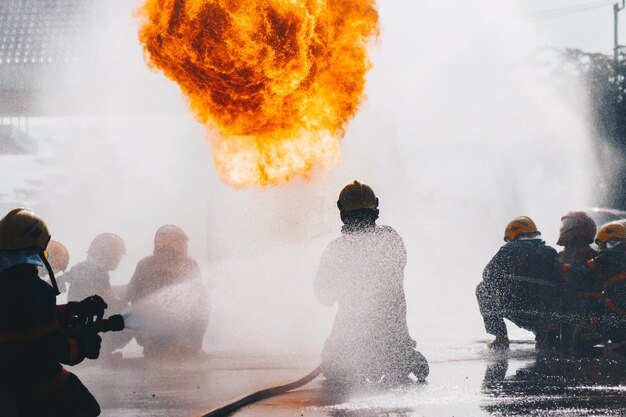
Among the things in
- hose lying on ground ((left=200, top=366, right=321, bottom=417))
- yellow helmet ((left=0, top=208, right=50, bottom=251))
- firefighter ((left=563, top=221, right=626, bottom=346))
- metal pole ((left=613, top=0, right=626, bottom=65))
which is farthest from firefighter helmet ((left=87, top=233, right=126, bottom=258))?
metal pole ((left=613, top=0, right=626, bottom=65))

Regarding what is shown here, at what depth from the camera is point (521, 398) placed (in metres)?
5.89

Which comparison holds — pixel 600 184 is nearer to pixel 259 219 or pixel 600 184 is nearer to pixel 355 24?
pixel 259 219

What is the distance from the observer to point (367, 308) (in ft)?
21.7

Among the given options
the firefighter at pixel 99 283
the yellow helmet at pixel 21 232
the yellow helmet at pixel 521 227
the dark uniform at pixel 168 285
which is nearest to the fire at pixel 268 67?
the dark uniform at pixel 168 285

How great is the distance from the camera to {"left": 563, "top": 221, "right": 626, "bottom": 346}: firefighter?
8852 millimetres

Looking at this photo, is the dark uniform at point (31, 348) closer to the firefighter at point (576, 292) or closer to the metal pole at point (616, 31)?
the firefighter at point (576, 292)

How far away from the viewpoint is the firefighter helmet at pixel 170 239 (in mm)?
9617

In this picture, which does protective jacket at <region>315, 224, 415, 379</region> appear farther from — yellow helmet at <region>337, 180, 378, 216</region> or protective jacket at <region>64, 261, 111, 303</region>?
protective jacket at <region>64, 261, 111, 303</region>

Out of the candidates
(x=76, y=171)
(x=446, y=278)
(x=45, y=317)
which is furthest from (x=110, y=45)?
(x=45, y=317)

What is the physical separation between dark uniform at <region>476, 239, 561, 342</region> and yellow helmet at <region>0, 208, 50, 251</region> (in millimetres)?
7081

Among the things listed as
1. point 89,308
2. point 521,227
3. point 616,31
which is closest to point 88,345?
point 89,308

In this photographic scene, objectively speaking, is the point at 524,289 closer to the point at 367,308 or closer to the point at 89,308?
the point at 367,308

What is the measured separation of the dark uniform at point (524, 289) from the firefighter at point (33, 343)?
6.99 metres

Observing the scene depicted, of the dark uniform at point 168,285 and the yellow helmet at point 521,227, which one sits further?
the yellow helmet at point 521,227
